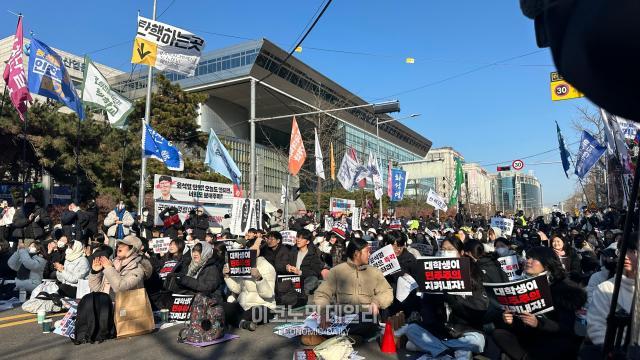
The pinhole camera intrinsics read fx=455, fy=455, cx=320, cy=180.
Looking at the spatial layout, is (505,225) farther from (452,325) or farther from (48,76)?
(48,76)

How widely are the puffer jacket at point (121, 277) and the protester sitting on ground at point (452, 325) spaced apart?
Answer: 395 centimetres

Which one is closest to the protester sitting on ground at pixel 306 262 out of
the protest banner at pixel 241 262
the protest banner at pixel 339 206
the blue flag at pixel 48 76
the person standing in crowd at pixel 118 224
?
the protest banner at pixel 241 262

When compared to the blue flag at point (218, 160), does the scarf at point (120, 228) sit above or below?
below

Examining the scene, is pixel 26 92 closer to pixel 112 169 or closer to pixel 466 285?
pixel 112 169

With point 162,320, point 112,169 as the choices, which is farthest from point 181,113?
point 162,320

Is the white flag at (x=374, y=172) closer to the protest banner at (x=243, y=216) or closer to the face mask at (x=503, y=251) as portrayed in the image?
the protest banner at (x=243, y=216)

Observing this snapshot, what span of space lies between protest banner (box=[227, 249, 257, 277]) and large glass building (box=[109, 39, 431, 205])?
24206 mm

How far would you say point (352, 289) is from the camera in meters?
5.75

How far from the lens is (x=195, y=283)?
7.11m

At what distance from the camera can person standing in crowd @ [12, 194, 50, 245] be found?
11.2 metres

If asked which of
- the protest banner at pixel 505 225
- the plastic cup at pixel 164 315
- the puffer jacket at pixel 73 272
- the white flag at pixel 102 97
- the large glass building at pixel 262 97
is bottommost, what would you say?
the plastic cup at pixel 164 315

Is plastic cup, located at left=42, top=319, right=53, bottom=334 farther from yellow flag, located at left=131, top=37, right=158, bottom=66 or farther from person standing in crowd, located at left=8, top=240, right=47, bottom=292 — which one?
yellow flag, located at left=131, top=37, right=158, bottom=66

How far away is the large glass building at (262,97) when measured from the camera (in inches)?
1503

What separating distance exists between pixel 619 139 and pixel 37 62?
16.0 m
